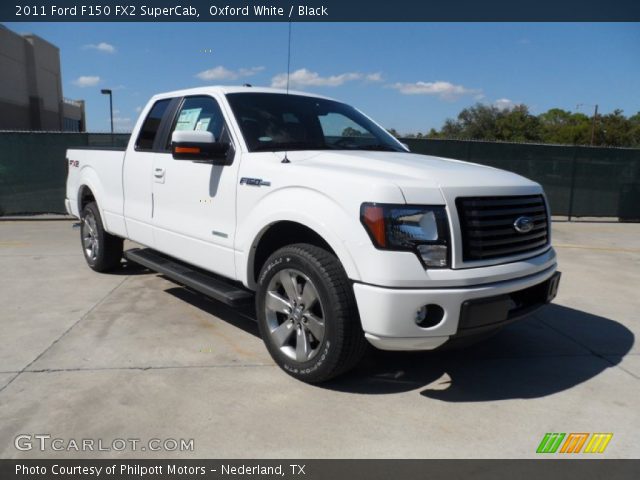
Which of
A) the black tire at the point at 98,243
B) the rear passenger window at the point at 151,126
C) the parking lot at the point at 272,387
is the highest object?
the rear passenger window at the point at 151,126

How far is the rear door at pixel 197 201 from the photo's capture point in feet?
13.0

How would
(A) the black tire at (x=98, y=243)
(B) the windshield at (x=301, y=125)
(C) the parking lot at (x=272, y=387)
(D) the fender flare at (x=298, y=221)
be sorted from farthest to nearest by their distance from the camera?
(A) the black tire at (x=98, y=243)
(B) the windshield at (x=301, y=125)
(D) the fender flare at (x=298, y=221)
(C) the parking lot at (x=272, y=387)

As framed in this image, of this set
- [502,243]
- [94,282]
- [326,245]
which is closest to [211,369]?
[326,245]

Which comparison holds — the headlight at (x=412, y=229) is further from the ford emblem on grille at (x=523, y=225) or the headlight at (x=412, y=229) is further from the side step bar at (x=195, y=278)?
the side step bar at (x=195, y=278)

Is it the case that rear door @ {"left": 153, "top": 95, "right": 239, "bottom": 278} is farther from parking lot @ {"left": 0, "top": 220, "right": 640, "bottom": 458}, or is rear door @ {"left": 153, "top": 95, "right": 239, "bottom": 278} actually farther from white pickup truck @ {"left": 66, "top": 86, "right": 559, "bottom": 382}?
parking lot @ {"left": 0, "top": 220, "right": 640, "bottom": 458}

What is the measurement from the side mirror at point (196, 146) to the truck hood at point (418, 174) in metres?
0.56

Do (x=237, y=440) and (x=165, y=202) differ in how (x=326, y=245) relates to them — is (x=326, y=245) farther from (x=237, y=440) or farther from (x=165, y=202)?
(x=165, y=202)

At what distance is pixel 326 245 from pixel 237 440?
130 cm

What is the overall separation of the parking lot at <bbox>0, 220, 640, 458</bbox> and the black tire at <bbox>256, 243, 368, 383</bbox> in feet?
0.62

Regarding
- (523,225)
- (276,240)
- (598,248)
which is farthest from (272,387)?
(598,248)

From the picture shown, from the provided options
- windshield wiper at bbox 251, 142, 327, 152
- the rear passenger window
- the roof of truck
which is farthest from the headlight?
the rear passenger window

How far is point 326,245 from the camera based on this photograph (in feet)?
11.2

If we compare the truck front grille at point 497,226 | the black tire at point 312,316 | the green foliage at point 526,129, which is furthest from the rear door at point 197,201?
the green foliage at point 526,129

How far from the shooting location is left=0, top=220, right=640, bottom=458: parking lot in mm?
2830
